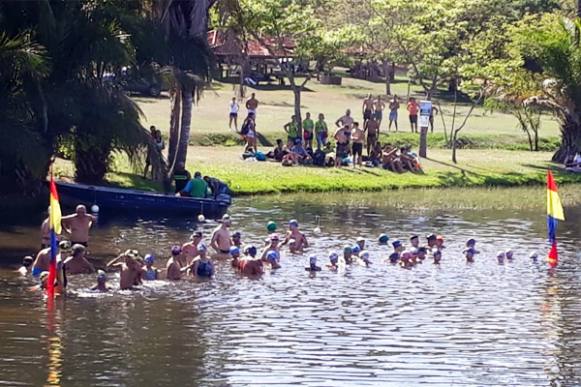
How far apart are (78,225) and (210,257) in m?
3.09

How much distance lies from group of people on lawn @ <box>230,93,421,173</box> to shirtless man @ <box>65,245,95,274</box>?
64.5 ft

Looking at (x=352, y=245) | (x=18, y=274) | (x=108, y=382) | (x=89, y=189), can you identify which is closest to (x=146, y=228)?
(x=89, y=189)

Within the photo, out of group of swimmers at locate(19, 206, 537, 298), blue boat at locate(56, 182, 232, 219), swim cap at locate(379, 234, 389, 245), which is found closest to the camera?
group of swimmers at locate(19, 206, 537, 298)

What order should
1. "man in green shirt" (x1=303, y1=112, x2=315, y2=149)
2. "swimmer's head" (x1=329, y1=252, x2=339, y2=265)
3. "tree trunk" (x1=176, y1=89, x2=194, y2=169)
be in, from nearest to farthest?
"swimmer's head" (x1=329, y1=252, x2=339, y2=265) → "tree trunk" (x1=176, y1=89, x2=194, y2=169) → "man in green shirt" (x1=303, y1=112, x2=315, y2=149)

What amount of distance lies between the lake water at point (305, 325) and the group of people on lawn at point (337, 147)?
43.9ft

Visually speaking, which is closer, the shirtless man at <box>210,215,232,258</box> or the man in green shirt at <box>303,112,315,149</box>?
the shirtless man at <box>210,215,232,258</box>

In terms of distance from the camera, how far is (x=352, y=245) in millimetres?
32688

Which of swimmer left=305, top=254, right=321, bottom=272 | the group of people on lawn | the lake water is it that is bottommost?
the lake water

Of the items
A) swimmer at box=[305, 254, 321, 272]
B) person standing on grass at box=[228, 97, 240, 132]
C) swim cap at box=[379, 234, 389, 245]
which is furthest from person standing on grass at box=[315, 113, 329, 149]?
swimmer at box=[305, 254, 321, 272]

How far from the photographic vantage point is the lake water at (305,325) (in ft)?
64.3

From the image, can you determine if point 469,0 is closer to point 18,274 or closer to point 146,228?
point 146,228

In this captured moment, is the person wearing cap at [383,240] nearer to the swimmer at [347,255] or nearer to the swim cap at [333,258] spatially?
the swimmer at [347,255]

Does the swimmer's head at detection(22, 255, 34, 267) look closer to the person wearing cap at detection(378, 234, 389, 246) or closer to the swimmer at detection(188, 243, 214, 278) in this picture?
the swimmer at detection(188, 243, 214, 278)

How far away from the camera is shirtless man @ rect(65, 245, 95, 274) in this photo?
1062 inches
